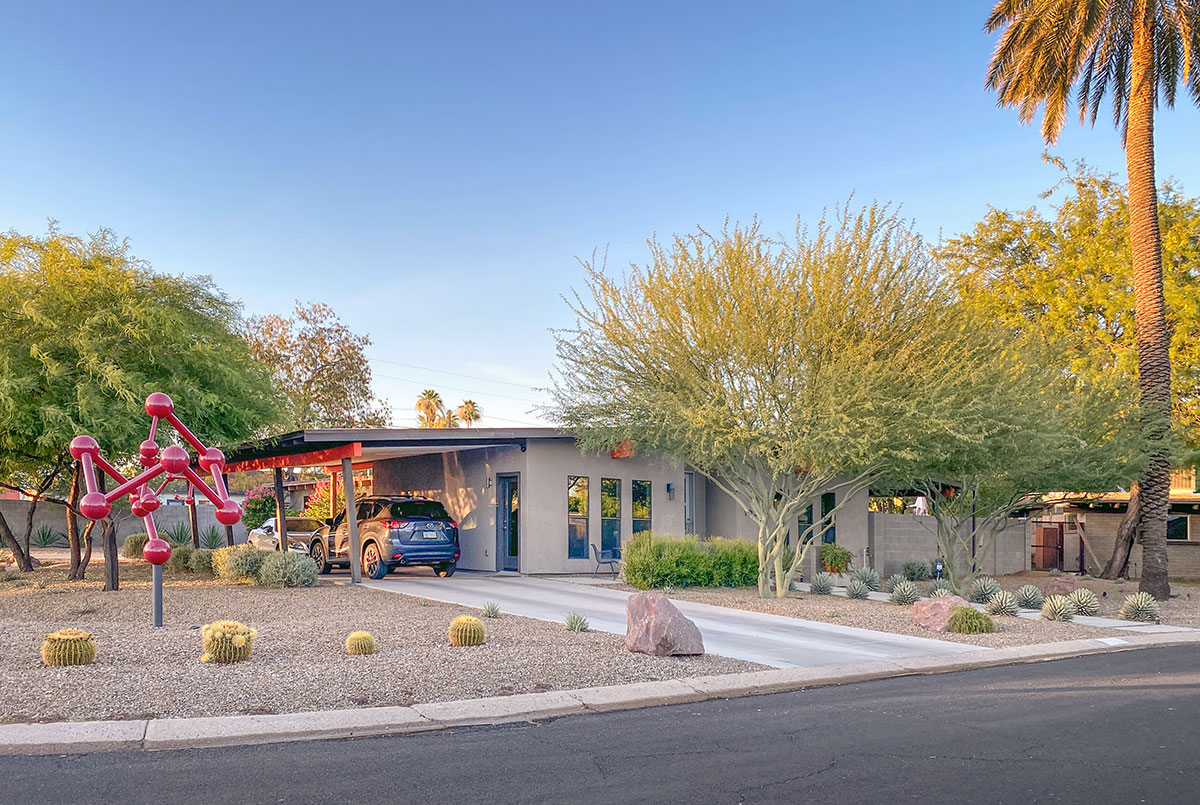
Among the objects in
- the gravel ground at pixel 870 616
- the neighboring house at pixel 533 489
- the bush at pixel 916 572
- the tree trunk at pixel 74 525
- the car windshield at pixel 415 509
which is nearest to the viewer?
the gravel ground at pixel 870 616

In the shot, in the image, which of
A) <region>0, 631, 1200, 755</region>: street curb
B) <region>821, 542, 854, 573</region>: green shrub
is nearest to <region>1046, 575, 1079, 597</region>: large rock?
<region>821, 542, 854, 573</region>: green shrub

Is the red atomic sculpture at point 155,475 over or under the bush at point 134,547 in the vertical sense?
over

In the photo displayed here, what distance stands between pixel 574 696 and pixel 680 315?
944 centimetres

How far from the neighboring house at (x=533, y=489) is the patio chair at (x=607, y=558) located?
197 millimetres

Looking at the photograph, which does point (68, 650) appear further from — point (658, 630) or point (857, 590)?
point (857, 590)

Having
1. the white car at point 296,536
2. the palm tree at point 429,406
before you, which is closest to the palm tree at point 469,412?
the palm tree at point 429,406

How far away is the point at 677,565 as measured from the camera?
19.4 m

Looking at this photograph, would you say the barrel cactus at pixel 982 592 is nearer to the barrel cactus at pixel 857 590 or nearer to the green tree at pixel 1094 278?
the barrel cactus at pixel 857 590

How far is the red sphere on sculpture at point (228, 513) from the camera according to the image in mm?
10898

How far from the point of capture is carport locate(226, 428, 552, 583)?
18906 millimetres

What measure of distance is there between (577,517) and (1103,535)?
57.9 feet

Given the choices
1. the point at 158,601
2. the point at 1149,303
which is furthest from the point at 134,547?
the point at 1149,303

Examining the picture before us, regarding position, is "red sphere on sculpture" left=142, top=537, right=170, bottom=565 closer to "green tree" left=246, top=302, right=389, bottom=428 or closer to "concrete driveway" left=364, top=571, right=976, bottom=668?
"concrete driveway" left=364, top=571, right=976, bottom=668

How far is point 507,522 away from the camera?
900 inches
